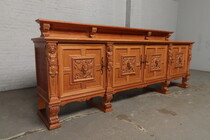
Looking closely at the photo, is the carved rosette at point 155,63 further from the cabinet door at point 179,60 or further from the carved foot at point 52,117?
the carved foot at point 52,117

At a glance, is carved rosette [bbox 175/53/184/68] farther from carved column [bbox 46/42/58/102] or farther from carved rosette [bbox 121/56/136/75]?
carved column [bbox 46/42/58/102]

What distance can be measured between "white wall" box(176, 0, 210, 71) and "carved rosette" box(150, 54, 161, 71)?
12.6 feet

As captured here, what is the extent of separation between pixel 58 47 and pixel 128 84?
1.23 metres

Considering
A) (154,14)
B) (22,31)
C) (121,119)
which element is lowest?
(121,119)

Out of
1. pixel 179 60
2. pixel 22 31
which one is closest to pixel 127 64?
pixel 179 60

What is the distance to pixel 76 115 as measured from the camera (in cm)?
218

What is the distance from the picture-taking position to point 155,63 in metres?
2.82

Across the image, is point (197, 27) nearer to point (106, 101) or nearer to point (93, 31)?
point (93, 31)

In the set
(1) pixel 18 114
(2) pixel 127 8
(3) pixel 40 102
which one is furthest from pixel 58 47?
(2) pixel 127 8

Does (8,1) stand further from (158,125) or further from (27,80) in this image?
(158,125)

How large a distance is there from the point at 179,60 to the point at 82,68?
2.22 m

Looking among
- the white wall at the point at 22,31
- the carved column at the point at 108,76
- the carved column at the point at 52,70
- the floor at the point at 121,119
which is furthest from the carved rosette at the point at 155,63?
the white wall at the point at 22,31

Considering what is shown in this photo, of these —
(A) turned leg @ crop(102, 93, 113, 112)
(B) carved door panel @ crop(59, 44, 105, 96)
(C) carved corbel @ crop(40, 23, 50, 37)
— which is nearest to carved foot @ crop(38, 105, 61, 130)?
(B) carved door panel @ crop(59, 44, 105, 96)

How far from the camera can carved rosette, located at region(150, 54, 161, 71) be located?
2.78 metres
